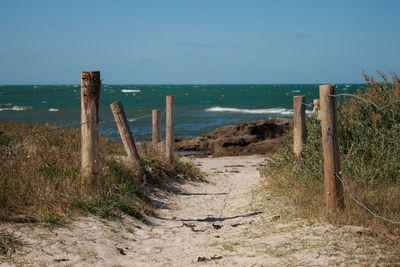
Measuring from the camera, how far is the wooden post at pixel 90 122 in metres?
6.44

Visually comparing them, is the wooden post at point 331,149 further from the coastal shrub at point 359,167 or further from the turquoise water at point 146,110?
the turquoise water at point 146,110

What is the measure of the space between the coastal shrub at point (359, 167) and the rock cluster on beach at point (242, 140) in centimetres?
749

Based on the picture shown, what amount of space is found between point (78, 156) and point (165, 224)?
2150 mm

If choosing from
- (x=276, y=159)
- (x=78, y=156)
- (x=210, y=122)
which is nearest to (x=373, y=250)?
(x=276, y=159)

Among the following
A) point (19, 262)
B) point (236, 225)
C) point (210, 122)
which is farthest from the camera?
point (210, 122)

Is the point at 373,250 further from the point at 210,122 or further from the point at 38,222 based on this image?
the point at 210,122

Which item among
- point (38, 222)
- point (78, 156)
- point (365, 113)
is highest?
point (365, 113)

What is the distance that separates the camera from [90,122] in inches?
253

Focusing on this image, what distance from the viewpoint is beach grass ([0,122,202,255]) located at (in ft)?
18.2

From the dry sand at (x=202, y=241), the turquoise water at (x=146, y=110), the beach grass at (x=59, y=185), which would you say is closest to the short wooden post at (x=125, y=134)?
the beach grass at (x=59, y=185)

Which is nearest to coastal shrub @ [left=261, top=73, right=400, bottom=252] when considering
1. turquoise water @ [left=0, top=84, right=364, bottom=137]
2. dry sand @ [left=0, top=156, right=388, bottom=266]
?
dry sand @ [left=0, top=156, right=388, bottom=266]

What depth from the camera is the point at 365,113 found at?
8070mm

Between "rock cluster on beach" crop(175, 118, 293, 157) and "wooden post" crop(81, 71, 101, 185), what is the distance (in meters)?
10.5

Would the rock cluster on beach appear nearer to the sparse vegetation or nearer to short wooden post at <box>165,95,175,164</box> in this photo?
short wooden post at <box>165,95,175,164</box>
